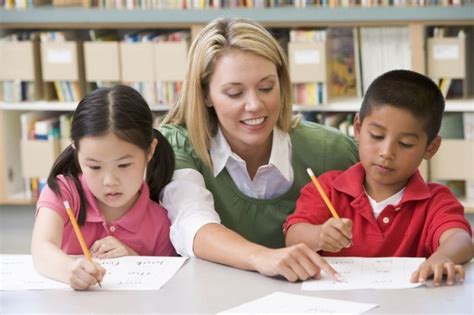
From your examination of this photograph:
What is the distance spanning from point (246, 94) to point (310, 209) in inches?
11.0

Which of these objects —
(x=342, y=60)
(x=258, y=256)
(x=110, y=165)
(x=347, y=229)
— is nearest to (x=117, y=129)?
(x=110, y=165)

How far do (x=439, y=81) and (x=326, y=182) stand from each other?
2.06 m

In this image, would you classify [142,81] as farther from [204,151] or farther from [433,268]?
[433,268]

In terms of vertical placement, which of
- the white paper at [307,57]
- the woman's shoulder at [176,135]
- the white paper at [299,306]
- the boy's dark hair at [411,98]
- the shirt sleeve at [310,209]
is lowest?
the white paper at [299,306]

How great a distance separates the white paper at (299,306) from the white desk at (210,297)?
0.8 inches

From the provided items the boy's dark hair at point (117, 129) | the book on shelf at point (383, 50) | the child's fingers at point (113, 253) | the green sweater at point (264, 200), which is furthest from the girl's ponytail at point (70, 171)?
the book on shelf at point (383, 50)

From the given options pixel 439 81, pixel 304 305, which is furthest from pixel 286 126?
pixel 439 81

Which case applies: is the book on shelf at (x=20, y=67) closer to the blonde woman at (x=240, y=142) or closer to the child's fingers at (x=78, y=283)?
the blonde woman at (x=240, y=142)

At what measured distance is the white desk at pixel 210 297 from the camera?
1.53 metres

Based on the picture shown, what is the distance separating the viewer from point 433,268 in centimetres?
163

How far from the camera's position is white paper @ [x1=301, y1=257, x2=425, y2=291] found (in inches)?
63.4

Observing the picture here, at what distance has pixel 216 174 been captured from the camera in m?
2.10

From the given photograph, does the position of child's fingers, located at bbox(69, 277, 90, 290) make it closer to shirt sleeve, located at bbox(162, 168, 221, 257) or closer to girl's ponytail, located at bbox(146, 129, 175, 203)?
shirt sleeve, located at bbox(162, 168, 221, 257)

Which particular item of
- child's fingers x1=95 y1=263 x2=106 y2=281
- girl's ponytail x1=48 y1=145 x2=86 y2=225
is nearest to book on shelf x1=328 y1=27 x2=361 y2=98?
girl's ponytail x1=48 y1=145 x2=86 y2=225
